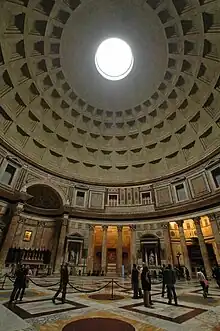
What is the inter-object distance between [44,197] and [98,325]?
21388 millimetres

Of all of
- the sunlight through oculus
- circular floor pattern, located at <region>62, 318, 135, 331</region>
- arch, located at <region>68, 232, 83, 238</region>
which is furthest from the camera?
the sunlight through oculus

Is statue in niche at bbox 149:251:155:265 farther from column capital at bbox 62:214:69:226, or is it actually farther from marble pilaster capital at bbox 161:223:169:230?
column capital at bbox 62:214:69:226

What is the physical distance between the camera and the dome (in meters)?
17.2

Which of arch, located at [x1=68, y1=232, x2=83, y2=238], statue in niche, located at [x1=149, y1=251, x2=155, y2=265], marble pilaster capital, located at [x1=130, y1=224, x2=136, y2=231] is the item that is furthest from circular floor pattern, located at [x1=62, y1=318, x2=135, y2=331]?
marble pilaster capital, located at [x1=130, y1=224, x2=136, y2=231]

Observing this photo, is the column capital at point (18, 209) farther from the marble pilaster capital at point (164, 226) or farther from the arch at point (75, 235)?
the marble pilaster capital at point (164, 226)

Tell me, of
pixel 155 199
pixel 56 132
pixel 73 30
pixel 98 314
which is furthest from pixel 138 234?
pixel 73 30

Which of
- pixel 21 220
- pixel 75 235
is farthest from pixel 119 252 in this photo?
pixel 21 220

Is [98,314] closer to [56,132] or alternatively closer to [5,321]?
[5,321]

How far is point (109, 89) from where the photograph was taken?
24.8 m

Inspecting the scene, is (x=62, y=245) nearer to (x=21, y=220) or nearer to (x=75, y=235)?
(x=75, y=235)

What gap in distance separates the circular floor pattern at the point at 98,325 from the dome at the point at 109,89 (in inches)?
777

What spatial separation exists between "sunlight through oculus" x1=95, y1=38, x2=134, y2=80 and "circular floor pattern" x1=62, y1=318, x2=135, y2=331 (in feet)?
81.8

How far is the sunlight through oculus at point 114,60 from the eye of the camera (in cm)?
2328

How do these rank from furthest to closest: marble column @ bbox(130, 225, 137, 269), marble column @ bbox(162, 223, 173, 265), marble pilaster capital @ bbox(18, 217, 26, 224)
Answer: marble column @ bbox(130, 225, 137, 269) < marble pilaster capital @ bbox(18, 217, 26, 224) < marble column @ bbox(162, 223, 173, 265)
